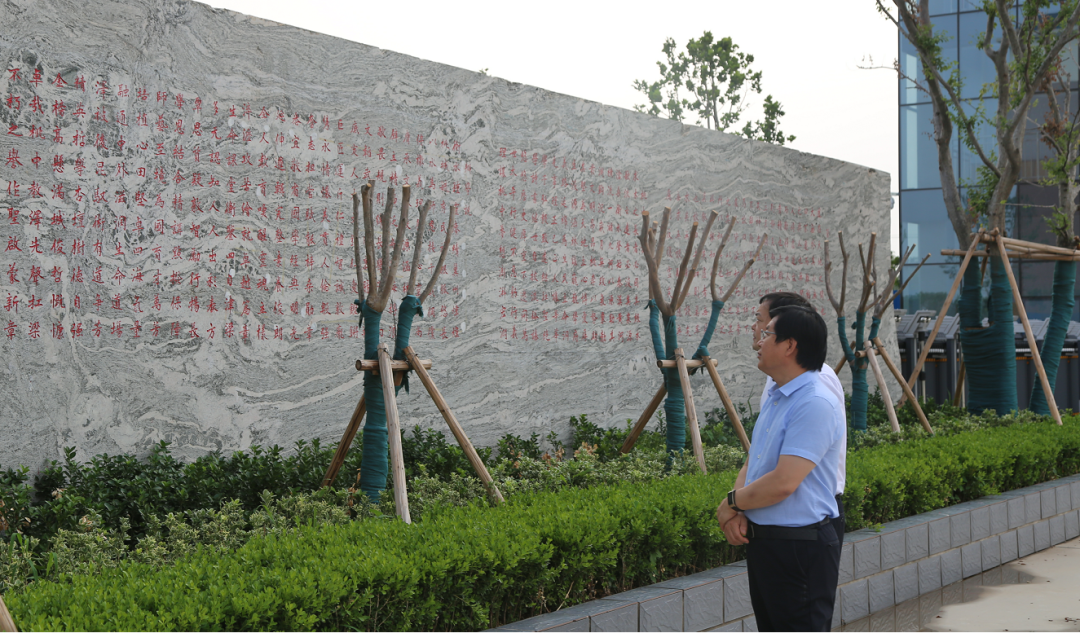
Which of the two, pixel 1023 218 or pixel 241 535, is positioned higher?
pixel 1023 218

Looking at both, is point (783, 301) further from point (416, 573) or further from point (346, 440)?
point (346, 440)

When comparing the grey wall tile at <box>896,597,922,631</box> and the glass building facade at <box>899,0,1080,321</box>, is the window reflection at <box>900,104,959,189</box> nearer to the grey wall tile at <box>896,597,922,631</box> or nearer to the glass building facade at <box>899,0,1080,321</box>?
the glass building facade at <box>899,0,1080,321</box>

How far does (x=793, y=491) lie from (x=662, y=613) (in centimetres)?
112

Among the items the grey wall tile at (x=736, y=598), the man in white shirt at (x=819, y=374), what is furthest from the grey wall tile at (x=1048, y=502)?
the man in white shirt at (x=819, y=374)

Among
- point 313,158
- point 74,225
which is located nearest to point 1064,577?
point 313,158

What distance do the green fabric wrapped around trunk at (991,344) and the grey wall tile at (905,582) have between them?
384cm

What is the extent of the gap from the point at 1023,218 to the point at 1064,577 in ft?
44.1

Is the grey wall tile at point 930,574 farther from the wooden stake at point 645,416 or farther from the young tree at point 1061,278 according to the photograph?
the young tree at point 1061,278

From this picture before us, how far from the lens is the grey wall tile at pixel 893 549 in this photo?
371cm

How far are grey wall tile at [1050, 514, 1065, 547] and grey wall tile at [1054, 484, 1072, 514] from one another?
5cm

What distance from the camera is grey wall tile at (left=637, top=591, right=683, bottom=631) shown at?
110 inches

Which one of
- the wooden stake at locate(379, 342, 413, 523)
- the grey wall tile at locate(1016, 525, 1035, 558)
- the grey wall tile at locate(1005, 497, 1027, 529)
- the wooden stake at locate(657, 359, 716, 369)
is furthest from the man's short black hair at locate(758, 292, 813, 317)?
the grey wall tile at locate(1016, 525, 1035, 558)

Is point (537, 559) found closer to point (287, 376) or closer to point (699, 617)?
point (699, 617)

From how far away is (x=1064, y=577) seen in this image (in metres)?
4.13
